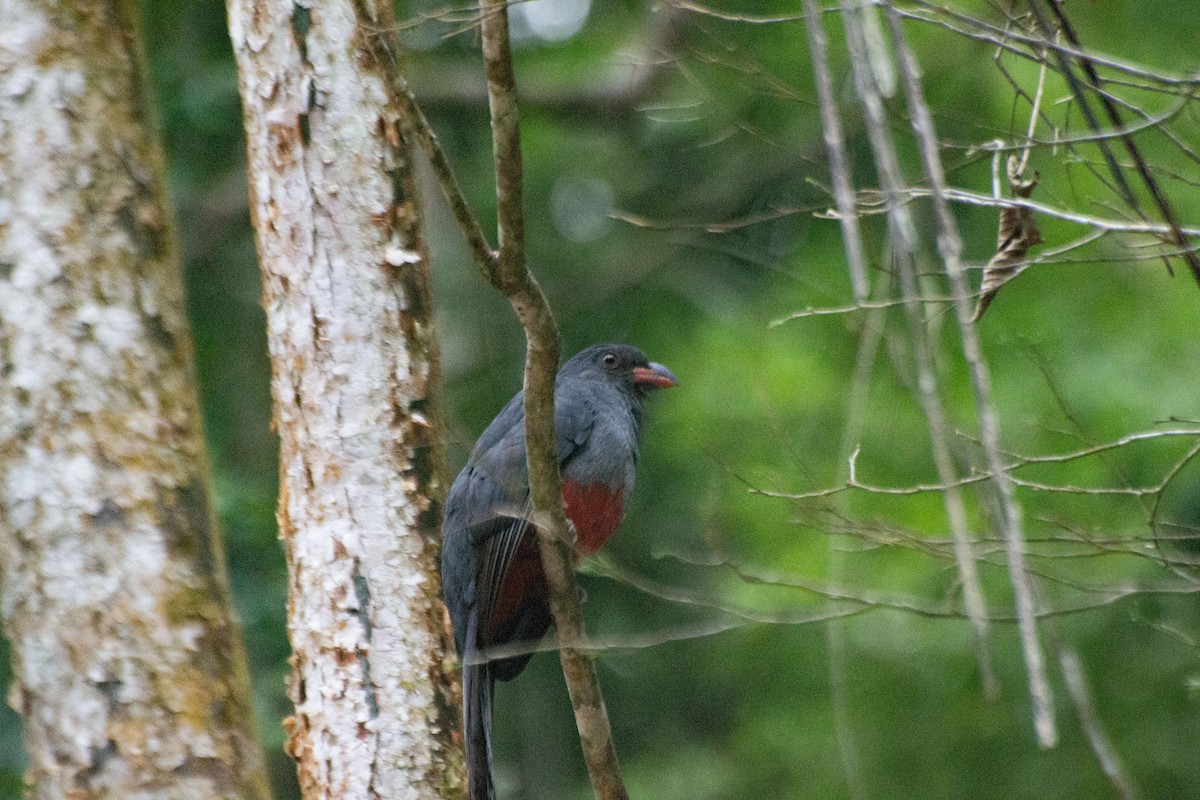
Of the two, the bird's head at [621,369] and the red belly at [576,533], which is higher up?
the bird's head at [621,369]

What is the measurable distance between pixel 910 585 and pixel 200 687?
3924mm

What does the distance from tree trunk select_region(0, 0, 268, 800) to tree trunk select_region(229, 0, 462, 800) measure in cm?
29

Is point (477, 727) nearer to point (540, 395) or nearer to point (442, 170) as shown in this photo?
point (540, 395)

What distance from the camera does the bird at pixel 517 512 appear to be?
13.4ft

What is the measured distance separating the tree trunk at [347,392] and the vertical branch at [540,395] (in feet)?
1.41

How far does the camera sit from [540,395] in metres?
3.13

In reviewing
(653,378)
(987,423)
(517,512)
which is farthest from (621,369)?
(987,423)

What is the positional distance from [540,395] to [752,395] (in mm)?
4245

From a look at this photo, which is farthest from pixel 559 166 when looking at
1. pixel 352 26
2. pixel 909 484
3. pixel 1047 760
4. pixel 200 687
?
pixel 200 687

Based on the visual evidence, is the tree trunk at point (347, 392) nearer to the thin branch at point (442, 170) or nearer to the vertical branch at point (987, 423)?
the thin branch at point (442, 170)

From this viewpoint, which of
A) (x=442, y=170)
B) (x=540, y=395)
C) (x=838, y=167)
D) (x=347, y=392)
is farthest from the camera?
(x=347, y=392)

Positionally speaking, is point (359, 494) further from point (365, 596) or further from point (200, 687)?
point (200, 687)

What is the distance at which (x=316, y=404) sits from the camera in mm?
3707

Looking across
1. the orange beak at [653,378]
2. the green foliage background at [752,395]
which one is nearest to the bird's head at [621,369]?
the orange beak at [653,378]
